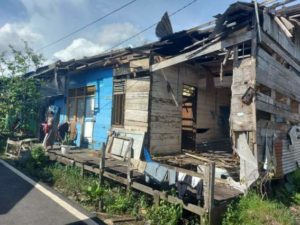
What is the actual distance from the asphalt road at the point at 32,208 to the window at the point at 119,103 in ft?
13.7

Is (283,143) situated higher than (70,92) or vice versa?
(70,92)

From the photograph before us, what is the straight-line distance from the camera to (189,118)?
11.8 metres

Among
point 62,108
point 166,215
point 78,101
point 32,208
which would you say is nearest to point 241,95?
point 166,215

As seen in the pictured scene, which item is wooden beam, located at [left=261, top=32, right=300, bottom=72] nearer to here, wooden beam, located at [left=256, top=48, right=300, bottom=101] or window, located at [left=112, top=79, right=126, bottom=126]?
wooden beam, located at [left=256, top=48, right=300, bottom=101]

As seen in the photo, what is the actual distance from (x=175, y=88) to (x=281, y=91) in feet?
12.2

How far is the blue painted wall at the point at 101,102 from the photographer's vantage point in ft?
38.1

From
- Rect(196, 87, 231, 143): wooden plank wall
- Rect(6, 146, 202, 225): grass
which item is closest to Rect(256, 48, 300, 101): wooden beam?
Rect(196, 87, 231, 143): wooden plank wall

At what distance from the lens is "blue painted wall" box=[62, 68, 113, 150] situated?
11.6 m

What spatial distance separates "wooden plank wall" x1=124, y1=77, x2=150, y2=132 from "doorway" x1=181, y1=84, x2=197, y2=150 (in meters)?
2.07

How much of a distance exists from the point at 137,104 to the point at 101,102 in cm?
255

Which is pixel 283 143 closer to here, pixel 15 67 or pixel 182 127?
pixel 182 127

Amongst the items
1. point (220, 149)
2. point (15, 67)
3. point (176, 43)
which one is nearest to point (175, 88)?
point (176, 43)

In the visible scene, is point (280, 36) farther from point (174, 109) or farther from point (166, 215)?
point (166, 215)

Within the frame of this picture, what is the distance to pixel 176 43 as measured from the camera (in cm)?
914
